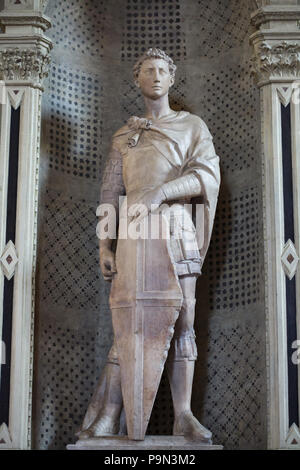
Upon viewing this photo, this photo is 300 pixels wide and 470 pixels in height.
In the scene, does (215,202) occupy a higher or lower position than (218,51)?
lower

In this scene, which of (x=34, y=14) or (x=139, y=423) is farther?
(x=34, y=14)

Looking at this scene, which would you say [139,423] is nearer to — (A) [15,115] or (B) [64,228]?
(B) [64,228]

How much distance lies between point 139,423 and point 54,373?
1696 mm

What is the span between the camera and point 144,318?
33.3ft

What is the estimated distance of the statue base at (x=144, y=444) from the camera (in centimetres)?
994

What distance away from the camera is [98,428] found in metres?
10.4

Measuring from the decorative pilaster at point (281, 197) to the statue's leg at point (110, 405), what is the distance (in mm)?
1503

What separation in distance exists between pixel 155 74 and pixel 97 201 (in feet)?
5.89

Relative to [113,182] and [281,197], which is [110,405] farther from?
[281,197]

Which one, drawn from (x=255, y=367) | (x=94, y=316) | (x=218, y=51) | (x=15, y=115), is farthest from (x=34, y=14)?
(x=255, y=367)

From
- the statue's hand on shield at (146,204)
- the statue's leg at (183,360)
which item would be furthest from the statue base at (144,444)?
the statue's hand on shield at (146,204)

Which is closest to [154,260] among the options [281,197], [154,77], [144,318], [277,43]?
[144,318]

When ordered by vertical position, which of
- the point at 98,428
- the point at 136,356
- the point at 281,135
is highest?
the point at 281,135

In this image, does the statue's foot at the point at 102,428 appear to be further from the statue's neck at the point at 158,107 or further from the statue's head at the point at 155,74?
the statue's head at the point at 155,74
